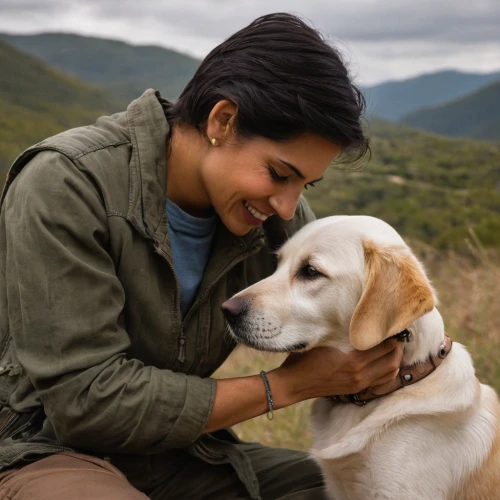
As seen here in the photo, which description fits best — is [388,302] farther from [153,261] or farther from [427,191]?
[427,191]

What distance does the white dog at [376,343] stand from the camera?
2213 millimetres

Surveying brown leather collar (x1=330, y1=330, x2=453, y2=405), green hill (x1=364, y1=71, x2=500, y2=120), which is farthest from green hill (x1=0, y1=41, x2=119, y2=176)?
green hill (x1=364, y1=71, x2=500, y2=120)

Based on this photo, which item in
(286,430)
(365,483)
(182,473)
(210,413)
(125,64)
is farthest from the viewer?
(125,64)

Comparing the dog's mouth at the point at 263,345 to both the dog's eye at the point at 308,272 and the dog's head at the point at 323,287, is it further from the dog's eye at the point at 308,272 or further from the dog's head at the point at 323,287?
the dog's eye at the point at 308,272

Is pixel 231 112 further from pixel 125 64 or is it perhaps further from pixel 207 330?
pixel 125 64

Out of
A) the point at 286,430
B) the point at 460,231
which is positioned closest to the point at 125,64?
the point at 460,231

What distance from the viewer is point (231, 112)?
7.41 ft

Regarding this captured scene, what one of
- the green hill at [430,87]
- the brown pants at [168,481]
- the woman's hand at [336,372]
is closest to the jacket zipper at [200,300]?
the woman's hand at [336,372]

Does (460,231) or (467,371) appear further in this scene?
(460,231)

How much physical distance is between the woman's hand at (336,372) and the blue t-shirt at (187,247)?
44 centimetres

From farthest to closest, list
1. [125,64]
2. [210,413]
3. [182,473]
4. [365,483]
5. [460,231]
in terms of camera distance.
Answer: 1. [125,64]
2. [460,231]
3. [182,473]
4. [365,483]
5. [210,413]

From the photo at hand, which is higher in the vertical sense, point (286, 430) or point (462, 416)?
point (462, 416)

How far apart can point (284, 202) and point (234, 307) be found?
15.8 inches

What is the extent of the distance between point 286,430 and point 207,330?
1699 millimetres
